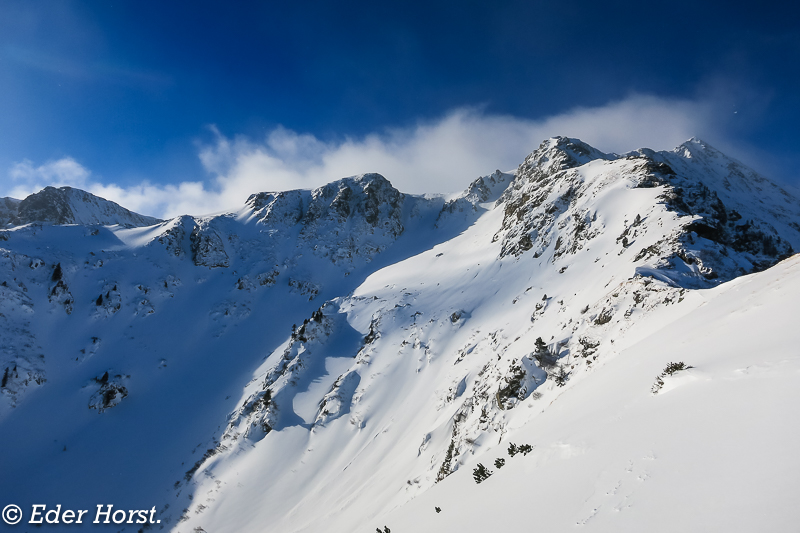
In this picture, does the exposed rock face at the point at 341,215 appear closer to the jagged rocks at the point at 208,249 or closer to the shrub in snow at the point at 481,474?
the jagged rocks at the point at 208,249

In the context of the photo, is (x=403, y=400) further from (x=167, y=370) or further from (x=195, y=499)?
(x=167, y=370)

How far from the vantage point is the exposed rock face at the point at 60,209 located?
82062 mm

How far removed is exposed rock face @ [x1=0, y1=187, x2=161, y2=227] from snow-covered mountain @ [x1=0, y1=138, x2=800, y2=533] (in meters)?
40.0

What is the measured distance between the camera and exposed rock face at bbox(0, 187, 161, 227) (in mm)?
82062

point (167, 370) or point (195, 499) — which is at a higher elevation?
point (167, 370)

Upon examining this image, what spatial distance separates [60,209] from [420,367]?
10943 cm

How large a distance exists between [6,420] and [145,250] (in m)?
31.3

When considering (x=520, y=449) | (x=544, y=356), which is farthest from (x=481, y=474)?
(x=544, y=356)

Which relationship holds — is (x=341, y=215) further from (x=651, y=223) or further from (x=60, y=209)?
(x=60, y=209)

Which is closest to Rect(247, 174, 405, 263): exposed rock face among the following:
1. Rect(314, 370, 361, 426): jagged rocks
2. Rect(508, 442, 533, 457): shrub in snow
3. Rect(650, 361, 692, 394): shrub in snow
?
Rect(314, 370, 361, 426): jagged rocks

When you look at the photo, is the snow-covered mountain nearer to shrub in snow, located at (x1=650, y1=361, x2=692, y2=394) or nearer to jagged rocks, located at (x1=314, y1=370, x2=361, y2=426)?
shrub in snow, located at (x1=650, y1=361, x2=692, y2=394)

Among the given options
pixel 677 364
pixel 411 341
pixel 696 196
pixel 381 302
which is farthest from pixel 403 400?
pixel 696 196

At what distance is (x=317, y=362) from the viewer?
42344 mm

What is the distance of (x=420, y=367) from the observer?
35.5 metres
